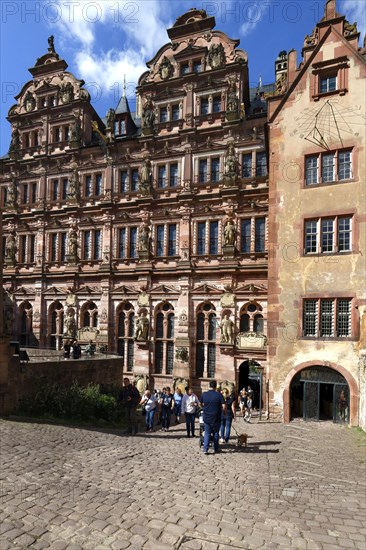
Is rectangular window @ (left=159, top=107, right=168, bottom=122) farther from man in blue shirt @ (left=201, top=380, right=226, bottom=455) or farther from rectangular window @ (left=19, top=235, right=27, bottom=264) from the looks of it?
man in blue shirt @ (left=201, top=380, right=226, bottom=455)

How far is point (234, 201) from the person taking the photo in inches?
954

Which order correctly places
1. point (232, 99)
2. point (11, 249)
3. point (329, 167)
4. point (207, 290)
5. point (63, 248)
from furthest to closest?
point (11, 249) < point (63, 248) < point (232, 99) < point (207, 290) < point (329, 167)

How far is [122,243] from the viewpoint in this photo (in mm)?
27766

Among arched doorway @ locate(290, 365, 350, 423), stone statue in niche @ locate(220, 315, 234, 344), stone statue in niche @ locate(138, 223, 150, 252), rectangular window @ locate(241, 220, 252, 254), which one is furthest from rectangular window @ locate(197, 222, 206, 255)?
arched doorway @ locate(290, 365, 350, 423)

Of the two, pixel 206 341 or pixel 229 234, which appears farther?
pixel 206 341

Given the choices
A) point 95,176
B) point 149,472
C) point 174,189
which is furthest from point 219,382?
point 95,176

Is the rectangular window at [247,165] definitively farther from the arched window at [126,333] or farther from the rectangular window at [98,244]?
the arched window at [126,333]

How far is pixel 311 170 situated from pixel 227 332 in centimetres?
1040

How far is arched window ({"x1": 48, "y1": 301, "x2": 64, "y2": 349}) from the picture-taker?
29281 mm

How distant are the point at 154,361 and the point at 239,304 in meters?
7.13

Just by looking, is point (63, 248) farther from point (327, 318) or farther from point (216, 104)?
point (327, 318)

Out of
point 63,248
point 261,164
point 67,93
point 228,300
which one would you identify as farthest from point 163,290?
point 67,93

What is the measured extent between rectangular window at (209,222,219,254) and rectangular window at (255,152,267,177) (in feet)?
13.7

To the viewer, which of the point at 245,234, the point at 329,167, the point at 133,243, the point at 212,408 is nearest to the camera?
the point at 212,408
